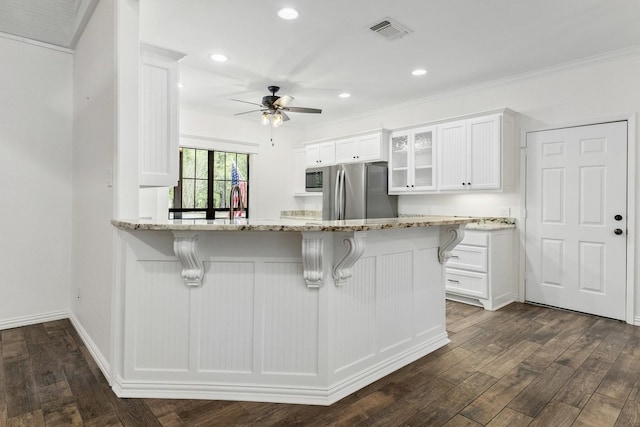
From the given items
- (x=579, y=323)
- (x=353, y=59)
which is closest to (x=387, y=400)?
(x=579, y=323)

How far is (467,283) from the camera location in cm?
413

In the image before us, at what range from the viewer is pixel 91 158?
2859mm

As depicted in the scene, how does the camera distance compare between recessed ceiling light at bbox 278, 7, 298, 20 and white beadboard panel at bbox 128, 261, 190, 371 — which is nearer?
white beadboard panel at bbox 128, 261, 190, 371

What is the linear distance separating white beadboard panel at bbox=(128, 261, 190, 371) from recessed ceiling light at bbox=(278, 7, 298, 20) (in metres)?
2.08

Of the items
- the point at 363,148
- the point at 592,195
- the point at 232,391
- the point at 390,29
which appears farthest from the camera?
the point at 363,148

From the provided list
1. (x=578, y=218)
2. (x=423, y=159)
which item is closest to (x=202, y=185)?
(x=423, y=159)

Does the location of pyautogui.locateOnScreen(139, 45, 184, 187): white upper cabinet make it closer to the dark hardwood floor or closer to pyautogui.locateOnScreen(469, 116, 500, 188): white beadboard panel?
the dark hardwood floor

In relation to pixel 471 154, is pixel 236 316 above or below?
below

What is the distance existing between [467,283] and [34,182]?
15.0 feet

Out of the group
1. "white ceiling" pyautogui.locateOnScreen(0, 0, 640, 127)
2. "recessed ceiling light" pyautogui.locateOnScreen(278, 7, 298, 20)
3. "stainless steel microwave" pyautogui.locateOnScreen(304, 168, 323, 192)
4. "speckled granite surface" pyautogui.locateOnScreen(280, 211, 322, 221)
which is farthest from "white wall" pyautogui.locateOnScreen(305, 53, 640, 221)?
"recessed ceiling light" pyautogui.locateOnScreen(278, 7, 298, 20)

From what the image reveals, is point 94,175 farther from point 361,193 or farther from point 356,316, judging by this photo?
point 361,193

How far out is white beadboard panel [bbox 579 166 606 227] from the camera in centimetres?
363

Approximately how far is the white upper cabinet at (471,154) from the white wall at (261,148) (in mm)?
3021

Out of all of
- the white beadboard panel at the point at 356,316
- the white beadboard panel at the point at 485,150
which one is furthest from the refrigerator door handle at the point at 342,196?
the white beadboard panel at the point at 356,316
